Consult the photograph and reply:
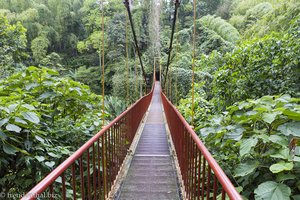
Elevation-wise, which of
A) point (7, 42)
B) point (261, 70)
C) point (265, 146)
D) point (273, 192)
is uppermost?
point (7, 42)

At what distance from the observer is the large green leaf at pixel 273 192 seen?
904 millimetres

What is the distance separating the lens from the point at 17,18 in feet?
49.5

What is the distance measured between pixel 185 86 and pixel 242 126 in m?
8.00

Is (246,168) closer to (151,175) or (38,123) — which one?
(151,175)

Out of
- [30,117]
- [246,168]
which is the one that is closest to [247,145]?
[246,168]

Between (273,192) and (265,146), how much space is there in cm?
37

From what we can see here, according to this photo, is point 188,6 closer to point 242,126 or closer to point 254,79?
point 254,79

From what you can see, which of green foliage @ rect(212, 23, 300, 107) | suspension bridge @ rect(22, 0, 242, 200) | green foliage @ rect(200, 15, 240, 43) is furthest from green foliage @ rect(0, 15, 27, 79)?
green foliage @ rect(200, 15, 240, 43)

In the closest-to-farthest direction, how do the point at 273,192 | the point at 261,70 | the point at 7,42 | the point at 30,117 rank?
the point at 273,192, the point at 30,117, the point at 261,70, the point at 7,42

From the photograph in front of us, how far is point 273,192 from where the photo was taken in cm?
93

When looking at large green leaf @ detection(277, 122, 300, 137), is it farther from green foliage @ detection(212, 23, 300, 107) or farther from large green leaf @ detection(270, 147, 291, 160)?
green foliage @ detection(212, 23, 300, 107)

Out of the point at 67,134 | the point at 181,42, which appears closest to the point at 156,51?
the point at 181,42

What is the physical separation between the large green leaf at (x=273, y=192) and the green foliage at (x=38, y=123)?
3.97ft

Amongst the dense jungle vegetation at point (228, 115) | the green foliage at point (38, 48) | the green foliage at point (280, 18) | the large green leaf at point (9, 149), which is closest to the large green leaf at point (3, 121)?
the dense jungle vegetation at point (228, 115)
